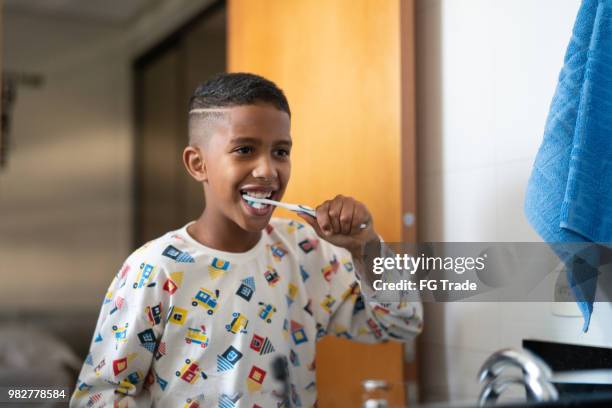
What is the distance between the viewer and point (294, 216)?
49.2 inches

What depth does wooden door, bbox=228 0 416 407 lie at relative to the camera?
109 centimetres

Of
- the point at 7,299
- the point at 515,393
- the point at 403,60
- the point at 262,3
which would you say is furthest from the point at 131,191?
the point at 515,393

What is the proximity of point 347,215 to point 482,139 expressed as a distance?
30 centimetres

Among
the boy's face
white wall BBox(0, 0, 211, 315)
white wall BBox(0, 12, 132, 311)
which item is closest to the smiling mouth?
the boy's face

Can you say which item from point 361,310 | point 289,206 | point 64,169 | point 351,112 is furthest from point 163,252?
point 64,169

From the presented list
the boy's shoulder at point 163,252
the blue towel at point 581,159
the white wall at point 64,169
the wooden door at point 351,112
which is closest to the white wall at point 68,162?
the white wall at point 64,169

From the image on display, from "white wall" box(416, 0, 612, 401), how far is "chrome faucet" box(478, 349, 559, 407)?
27 centimetres

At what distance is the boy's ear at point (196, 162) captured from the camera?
980 mm

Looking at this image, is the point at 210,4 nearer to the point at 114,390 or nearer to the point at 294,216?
the point at 294,216

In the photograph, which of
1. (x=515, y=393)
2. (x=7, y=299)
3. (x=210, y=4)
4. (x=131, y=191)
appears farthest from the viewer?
(x=131, y=191)

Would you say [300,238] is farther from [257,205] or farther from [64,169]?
[64,169]

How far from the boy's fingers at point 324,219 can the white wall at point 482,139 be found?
260mm

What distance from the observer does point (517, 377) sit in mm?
589

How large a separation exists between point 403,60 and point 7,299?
2.39 meters
